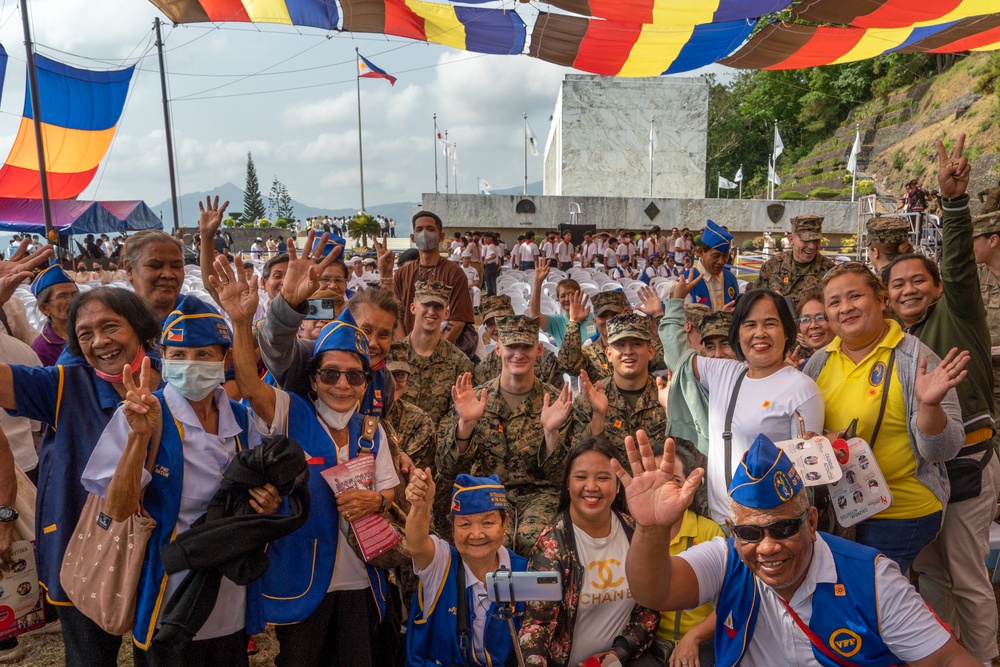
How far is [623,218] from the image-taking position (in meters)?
28.3

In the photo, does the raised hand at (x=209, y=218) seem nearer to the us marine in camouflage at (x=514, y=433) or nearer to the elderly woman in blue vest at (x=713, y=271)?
the us marine in camouflage at (x=514, y=433)

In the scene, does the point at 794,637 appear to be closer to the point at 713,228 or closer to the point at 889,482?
the point at 889,482

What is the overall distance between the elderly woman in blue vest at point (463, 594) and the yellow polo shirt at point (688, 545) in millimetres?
677

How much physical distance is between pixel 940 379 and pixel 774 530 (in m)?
1.02

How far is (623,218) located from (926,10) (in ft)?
68.3

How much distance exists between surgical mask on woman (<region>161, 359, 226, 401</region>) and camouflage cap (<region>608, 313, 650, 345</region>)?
2.08 metres

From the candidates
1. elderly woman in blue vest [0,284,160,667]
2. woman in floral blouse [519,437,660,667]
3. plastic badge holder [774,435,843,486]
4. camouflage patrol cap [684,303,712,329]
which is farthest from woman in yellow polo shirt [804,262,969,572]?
elderly woman in blue vest [0,284,160,667]

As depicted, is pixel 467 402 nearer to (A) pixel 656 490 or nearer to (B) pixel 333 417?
(B) pixel 333 417

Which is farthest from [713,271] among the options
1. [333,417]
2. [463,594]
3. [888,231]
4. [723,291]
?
[333,417]

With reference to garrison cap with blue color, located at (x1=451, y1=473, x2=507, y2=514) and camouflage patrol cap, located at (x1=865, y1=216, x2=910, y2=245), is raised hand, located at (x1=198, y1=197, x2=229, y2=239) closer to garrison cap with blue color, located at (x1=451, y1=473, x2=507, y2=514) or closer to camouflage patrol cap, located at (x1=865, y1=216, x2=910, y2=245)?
garrison cap with blue color, located at (x1=451, y1=473, x2=507, y2=514)

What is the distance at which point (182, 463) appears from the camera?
217cm

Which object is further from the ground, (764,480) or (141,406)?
(141,406)

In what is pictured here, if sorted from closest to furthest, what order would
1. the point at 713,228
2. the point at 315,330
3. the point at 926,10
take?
the point at 315,330, the point at 713,228, the point at 926,10

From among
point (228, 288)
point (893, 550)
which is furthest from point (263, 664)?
point (893, 550)
